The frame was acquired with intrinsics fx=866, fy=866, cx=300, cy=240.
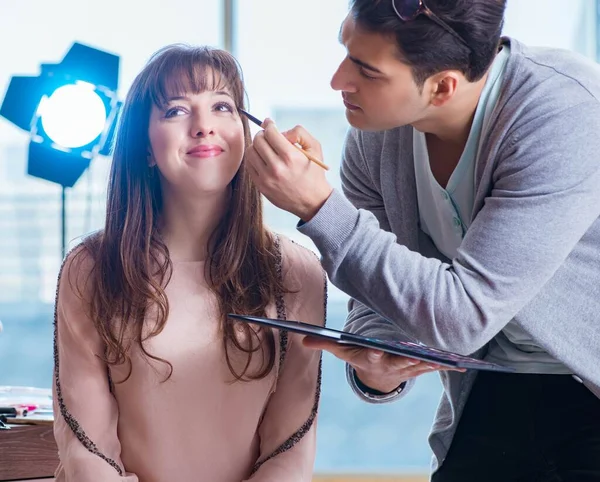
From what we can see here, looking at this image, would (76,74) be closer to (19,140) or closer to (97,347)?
(97,347)

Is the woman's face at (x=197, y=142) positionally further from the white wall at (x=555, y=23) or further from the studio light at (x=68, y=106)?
the white wall at (x=555, y=23)

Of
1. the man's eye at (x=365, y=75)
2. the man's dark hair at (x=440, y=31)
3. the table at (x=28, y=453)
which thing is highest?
the man's dark hair at (x=440, y=31)

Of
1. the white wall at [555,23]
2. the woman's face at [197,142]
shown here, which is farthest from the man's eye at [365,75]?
the white wall at [555,23]

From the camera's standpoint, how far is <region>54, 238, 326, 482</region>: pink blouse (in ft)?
4.98

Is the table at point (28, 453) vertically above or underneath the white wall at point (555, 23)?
underneath

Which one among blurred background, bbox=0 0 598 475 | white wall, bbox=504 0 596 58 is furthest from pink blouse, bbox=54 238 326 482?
white wall, bbox=504 0 596 58

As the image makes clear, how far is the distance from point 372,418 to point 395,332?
96.4 inches

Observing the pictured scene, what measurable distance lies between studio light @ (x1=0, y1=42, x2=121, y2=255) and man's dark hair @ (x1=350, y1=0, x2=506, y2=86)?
1.18 meters

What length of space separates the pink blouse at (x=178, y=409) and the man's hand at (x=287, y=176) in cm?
40

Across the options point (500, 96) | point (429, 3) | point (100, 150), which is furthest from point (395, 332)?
point (100, 150)

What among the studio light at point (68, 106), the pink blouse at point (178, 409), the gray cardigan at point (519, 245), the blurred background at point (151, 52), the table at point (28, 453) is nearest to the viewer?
the gray cardigan at point (519, 245)

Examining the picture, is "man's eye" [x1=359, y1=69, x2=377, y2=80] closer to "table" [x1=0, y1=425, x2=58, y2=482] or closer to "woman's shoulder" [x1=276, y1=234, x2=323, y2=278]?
"woman's shoulder" [x1=276, y1=234, x2=323, y2=278]

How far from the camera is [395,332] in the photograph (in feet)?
5.00

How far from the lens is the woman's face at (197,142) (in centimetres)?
153
